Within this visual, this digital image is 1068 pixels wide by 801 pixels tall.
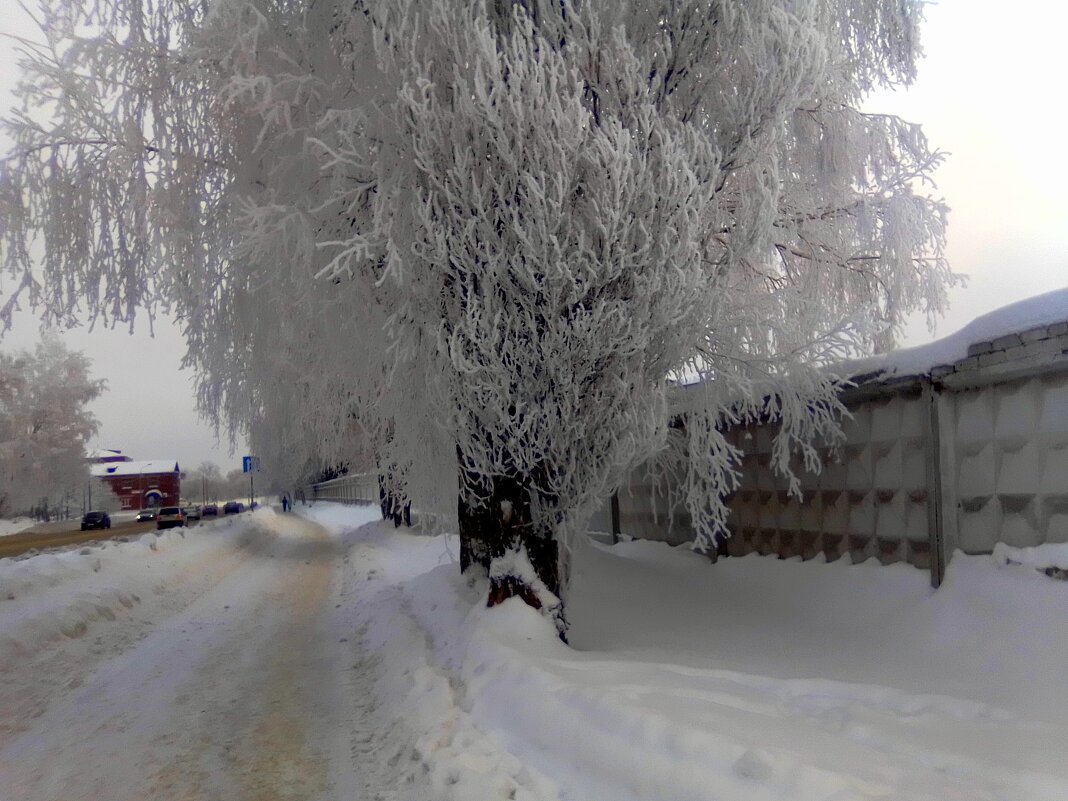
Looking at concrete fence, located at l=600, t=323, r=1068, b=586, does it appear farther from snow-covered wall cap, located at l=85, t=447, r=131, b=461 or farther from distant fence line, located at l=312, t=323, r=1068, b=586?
snow-covered wall cap, located at l=85, t=447, r=131, b=461

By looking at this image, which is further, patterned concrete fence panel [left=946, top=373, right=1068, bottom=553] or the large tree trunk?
the large tree trunk

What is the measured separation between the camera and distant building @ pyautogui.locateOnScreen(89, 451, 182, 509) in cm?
4639

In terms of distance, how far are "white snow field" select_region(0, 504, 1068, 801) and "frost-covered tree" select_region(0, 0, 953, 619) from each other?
4.37ft

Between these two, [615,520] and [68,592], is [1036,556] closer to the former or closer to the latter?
[615,520]

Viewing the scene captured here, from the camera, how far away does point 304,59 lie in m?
6.32

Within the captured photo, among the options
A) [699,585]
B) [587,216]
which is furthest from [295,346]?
[699,585]

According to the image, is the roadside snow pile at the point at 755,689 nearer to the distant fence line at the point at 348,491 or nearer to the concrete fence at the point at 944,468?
the concrete fence at the point at 944,468

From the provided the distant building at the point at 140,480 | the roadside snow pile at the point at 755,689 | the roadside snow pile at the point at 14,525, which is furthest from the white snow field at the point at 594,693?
the distant building at the point at 140,480

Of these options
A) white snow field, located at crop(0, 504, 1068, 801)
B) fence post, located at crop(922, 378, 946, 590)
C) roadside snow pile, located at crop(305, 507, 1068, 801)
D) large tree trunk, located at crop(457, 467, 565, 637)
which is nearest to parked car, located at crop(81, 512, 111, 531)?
white snow field, located at crop(0, 504, 1068, 801)

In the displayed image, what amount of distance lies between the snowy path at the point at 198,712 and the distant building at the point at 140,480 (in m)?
40.0

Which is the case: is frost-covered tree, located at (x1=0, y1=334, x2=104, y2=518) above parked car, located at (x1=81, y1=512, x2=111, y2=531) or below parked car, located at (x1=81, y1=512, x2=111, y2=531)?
above

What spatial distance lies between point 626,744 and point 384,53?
192 inches

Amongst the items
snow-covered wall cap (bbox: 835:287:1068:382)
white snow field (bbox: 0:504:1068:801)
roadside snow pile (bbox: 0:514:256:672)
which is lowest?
roadside snow pile (bbox: 0:514:256:672)

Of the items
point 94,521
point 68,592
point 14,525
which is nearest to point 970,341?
point 68,592
